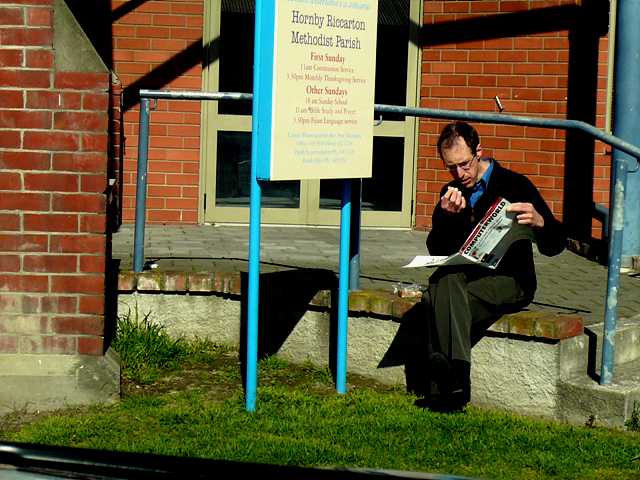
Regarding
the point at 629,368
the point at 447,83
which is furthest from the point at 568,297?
the point at 447,83

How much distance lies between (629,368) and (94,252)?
2.64m

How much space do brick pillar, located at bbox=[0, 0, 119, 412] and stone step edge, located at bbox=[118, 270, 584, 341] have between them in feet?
3.46

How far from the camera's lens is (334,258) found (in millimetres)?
8281

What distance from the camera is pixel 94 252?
5.60 meters

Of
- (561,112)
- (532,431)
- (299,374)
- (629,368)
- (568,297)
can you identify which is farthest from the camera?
(561,112)

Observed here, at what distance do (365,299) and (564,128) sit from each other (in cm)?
133

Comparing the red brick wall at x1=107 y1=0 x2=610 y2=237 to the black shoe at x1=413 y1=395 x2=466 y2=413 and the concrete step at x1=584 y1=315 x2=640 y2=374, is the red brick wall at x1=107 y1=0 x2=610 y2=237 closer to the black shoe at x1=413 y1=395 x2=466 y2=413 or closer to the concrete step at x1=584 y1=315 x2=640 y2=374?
the concrete step at x1=584 y1=315 x2=640 y2=374

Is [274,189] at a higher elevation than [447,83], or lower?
lower

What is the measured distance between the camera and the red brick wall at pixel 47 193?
18.1 feet

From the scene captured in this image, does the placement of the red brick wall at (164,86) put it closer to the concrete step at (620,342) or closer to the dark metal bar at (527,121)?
the dark metal bar at (527,121)

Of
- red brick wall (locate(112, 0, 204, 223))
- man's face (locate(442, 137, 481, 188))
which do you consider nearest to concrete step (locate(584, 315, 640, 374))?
man's face (locate(442, 137, 481, 188))

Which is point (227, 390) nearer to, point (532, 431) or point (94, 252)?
point (94, 252)

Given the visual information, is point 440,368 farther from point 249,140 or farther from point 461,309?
point 249,140

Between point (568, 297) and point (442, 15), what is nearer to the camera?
point (568, 297)
